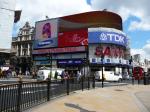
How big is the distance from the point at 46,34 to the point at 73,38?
10121mm

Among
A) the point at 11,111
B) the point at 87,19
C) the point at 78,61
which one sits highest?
the point at 87,19

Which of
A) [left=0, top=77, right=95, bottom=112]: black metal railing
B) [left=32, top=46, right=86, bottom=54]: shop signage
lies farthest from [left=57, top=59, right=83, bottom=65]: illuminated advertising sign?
[left=0, top=77, right=95, bottom=112]: black metal railing

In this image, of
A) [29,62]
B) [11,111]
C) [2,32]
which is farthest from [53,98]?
[29,62]

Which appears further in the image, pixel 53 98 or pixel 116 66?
pixel 116 66

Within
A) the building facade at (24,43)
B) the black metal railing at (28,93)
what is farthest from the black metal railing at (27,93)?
the building facade at (24,43)

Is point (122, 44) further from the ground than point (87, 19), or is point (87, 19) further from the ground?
point (87, 19)

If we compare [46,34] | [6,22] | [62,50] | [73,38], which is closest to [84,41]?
[73,38]

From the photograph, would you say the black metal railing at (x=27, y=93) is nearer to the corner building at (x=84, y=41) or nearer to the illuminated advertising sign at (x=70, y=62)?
the corner building at (x=84, y=41)

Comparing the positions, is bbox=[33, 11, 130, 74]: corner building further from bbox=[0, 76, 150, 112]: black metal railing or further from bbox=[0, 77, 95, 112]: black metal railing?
bbox=[0, 77, 95, 112]: black metal railing

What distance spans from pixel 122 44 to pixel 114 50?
4353mm

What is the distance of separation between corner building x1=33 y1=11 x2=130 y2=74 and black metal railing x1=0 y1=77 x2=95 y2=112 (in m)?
63.0

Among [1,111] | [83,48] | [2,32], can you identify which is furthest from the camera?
[83,48]

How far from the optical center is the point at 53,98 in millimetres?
16578

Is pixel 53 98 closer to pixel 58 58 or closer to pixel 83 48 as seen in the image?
pixel 83 48
